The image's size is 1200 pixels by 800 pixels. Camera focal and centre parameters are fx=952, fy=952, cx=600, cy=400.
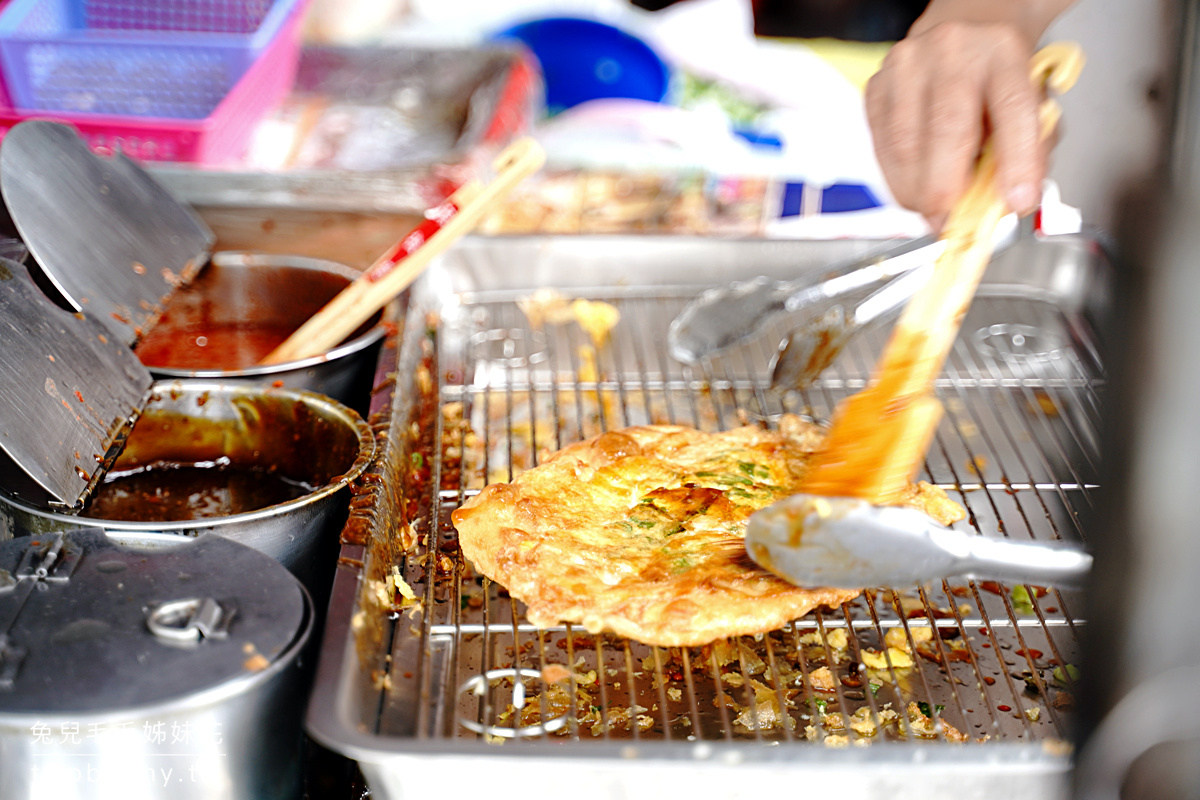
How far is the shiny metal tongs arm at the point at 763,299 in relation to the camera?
2.59 metres

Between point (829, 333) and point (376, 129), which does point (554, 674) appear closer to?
point (829, 333)

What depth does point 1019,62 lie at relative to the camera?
2.05 m

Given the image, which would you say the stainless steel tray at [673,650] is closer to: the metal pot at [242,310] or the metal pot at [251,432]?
the metal pot at [251,432]

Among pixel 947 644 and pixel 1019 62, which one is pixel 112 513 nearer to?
pixel 947 644

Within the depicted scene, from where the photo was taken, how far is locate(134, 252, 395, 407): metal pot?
107 inches

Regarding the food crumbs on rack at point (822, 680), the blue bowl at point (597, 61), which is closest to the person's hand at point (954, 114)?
the food crumbs on rack at point (822, 680)

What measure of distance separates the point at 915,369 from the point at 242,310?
200cm

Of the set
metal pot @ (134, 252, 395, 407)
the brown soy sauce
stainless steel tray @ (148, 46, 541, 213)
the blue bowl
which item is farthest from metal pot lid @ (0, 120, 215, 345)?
the blue bowl

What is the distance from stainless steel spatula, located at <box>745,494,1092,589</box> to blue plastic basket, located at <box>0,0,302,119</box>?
3214 millimetres

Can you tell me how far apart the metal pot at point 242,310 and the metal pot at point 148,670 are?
1086 millimetres

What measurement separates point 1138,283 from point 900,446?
104 cm

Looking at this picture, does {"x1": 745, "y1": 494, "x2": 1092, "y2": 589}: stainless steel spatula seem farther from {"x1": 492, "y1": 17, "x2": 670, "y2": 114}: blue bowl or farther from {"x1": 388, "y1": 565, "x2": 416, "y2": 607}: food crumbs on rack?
{"x1": 492, "y1": 17, "x2": 670, "y2": 114}: blue bowl

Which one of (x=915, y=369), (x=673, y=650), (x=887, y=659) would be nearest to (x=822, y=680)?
(x=887, y=659)

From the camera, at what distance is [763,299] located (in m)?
2.65
